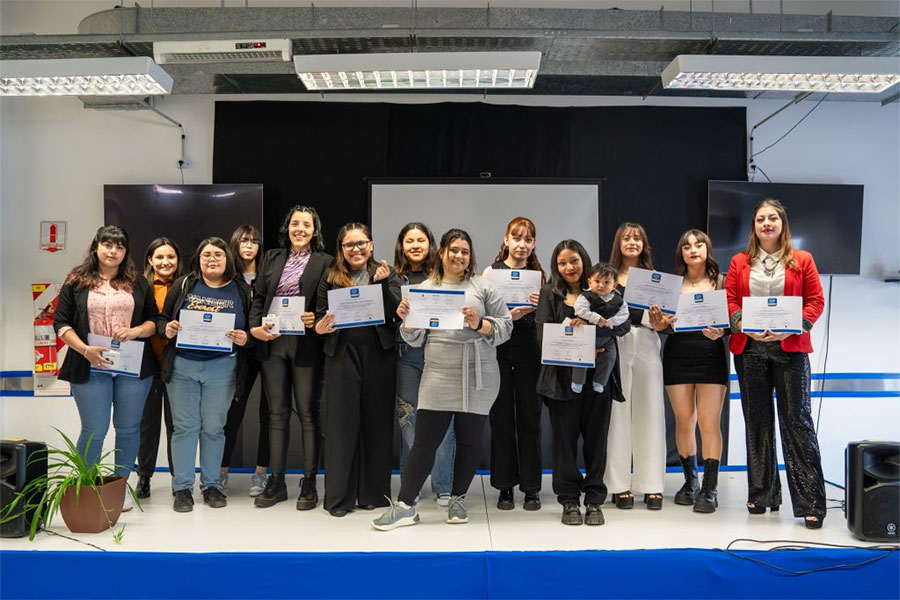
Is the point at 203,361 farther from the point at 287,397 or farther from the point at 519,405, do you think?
the point at 519,405

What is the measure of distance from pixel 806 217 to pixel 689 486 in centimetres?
284

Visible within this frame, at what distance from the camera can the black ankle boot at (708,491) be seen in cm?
370

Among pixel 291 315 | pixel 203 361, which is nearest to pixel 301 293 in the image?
pixel 291 315

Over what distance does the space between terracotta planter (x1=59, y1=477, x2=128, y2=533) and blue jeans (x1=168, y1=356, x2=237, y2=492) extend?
0.46 m

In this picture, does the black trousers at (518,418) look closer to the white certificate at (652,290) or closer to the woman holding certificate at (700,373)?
the white certificate at (652,290)

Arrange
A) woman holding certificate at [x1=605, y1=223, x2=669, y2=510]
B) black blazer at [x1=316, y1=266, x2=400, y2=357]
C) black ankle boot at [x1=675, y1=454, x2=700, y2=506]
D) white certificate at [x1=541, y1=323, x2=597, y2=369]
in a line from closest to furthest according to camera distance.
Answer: white certificate at [x1=541, y1=323, x2=597, y2=369]
black blazer at [x1=316, y1=266, x2=400, y2=357]
woman holding certificate at [x1=605, y1=223, x2=669, y2=510]
black ankle boot at [x1=675, y1=454, x2=700, y2=506]

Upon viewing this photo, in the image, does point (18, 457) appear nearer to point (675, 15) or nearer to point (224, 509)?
point (224, 509)

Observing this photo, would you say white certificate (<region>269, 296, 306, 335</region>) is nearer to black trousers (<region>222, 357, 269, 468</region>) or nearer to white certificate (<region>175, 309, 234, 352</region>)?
white certificate (<region>175, 309, 234, 352</region>)

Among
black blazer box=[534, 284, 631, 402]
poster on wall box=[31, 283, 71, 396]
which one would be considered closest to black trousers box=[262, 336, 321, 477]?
black blazer box=[534, 284, 631, 402]

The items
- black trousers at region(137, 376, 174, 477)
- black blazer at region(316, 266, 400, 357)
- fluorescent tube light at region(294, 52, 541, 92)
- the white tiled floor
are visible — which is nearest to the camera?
the white tiled floor

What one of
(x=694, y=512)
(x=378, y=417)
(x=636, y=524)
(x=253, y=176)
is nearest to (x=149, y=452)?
(x=378, y=417)

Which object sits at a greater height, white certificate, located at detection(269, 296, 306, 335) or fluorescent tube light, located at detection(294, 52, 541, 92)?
fluorescent tube light, located at detection(294, 52, 541, 92)

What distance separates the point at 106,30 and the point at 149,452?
9.16 ft

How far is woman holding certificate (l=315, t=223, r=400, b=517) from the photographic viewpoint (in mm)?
3604
